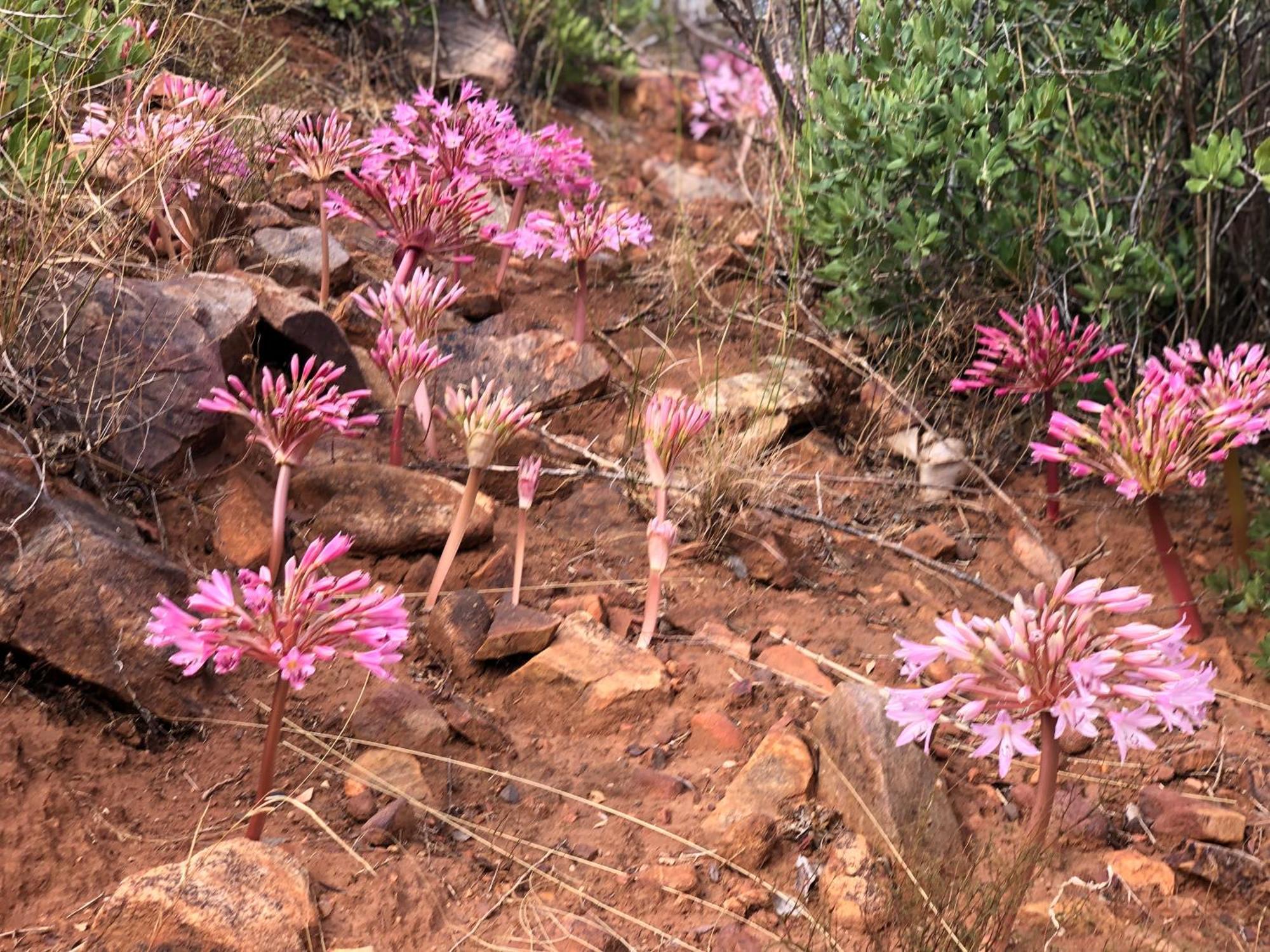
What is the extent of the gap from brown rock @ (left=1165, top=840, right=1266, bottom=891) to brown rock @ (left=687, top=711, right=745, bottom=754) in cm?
96

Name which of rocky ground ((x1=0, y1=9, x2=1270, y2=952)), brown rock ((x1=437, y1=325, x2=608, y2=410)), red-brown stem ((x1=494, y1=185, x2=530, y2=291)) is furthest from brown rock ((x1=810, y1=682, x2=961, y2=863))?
red-brown stem ((x1=494, y1=185, x2=530, y2=291))

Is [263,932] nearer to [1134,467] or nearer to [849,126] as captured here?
[1134,467]

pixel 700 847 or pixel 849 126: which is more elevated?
pixel 849 126

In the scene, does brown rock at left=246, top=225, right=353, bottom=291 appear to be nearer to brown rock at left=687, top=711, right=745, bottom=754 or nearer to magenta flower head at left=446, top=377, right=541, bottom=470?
magenta flower head at left=446, top=377, right=541, bottom=470

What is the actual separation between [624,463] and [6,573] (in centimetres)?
183

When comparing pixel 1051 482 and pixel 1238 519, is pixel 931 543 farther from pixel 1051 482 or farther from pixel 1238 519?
pixel 1238 519

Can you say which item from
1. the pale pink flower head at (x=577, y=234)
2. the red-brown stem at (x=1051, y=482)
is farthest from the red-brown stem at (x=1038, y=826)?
the pale pink flower head at (x=577, y=234)

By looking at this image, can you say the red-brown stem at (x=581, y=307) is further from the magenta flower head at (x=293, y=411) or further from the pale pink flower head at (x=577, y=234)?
the magenta flower head at (x=293, y=411)

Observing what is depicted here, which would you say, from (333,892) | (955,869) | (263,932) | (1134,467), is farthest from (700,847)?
(1134,467)

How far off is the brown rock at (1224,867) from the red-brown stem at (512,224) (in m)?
3.08

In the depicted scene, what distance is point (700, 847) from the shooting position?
261 centimetres

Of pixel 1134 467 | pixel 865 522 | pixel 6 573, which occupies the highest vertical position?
pixel 1134 467

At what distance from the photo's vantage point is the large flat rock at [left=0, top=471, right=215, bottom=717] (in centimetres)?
263

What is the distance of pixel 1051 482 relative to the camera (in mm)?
4125
